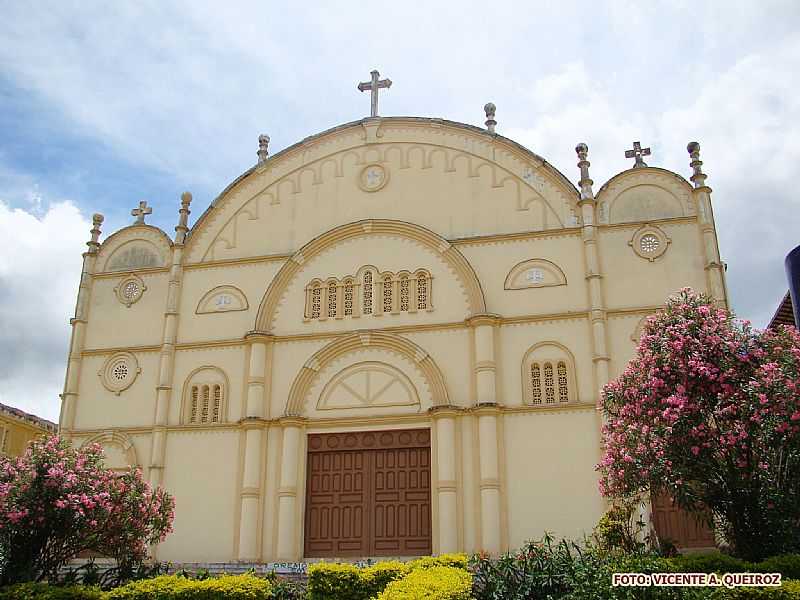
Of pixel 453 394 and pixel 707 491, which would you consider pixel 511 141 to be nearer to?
pixel 453 394

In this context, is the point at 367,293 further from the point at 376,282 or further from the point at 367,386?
the point at 367,386

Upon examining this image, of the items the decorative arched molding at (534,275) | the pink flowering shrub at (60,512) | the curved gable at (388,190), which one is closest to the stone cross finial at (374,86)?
the curved gable at (388,190)

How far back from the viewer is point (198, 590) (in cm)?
1422

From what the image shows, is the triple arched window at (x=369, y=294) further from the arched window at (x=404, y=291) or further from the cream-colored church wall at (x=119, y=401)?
the cream-colored church wall at (x=119, y=401)

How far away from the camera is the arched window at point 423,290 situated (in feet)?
79.3

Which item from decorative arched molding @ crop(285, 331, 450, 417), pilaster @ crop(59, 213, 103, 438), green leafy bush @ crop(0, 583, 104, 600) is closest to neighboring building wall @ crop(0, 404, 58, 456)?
pilaster @ crop(59, 213, 103, 438)

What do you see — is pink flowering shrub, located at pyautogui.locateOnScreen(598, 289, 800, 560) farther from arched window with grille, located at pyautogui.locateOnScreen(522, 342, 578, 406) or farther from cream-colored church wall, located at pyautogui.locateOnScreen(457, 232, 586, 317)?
cream-colored church wall, located at pyautogui.locateOnScreen(457, 232, 586, 317)

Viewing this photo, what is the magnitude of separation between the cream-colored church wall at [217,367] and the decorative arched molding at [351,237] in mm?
1226

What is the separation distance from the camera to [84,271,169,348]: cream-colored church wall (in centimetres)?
2592

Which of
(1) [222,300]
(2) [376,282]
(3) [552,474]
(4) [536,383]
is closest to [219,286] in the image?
(1) [222,300]

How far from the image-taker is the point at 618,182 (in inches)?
952

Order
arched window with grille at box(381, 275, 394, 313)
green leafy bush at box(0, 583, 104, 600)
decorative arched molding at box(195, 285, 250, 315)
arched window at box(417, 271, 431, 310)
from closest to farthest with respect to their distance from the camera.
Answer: green leafy bush at box(0, 583, 104, 600), arched window at box(417, 271, 431, 310), arched window with grille at box(381, 275, 394, 313), decorative arched molding at box(195, 285, 250, 315)

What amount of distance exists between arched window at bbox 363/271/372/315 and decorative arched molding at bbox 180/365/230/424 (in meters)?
4.69

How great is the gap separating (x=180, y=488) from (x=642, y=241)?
1506cm
